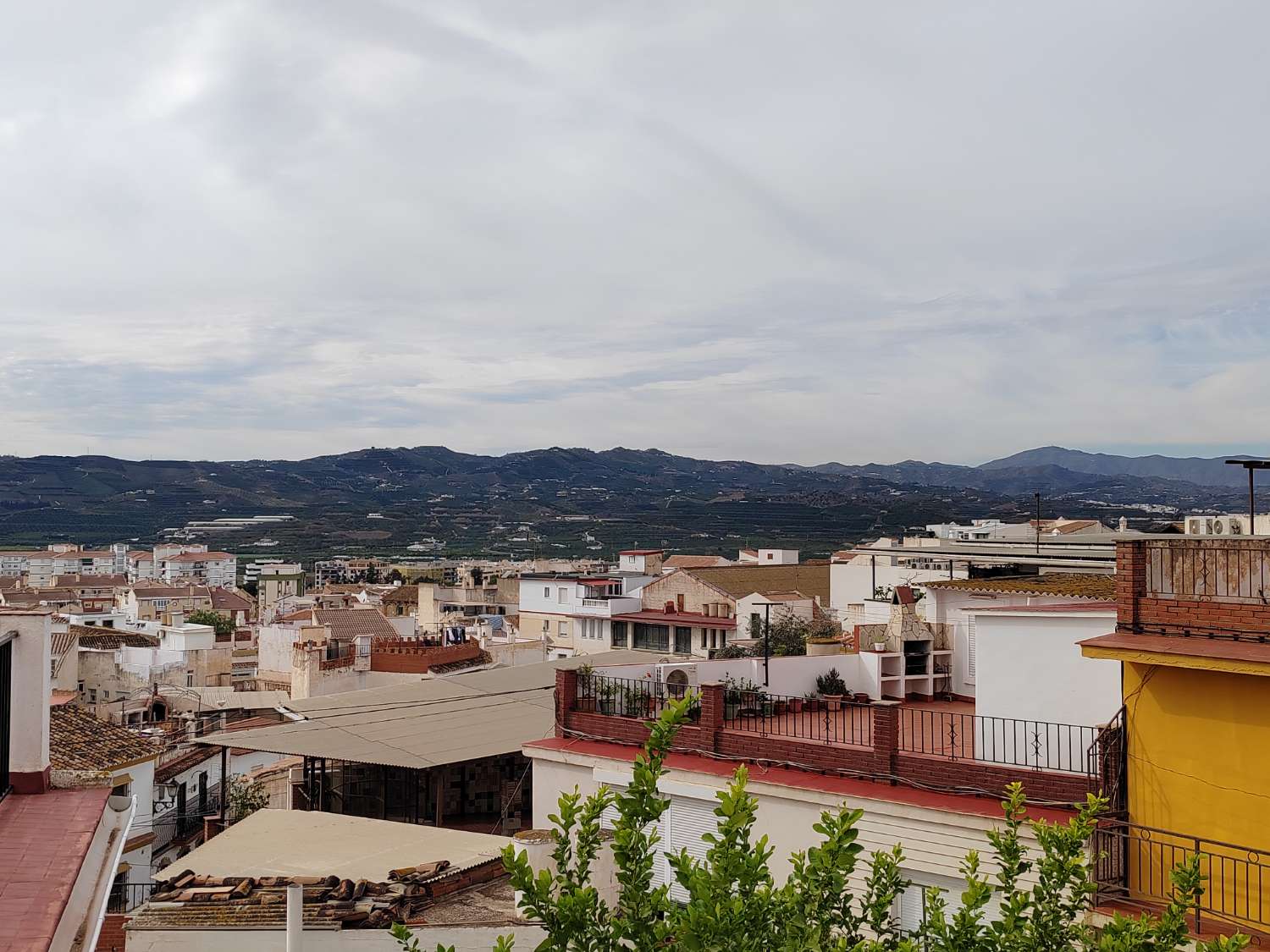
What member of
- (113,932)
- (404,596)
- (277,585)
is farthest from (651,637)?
(277,585)

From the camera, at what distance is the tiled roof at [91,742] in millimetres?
16031

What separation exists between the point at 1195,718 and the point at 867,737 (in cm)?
398

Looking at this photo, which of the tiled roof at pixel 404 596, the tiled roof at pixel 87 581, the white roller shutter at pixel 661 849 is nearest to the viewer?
the white roller shutter at pixel 661 849

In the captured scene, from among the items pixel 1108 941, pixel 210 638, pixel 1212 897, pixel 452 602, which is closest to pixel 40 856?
pixel 1108 941

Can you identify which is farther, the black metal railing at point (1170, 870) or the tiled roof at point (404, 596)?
the tiled roof at point (404, 596)

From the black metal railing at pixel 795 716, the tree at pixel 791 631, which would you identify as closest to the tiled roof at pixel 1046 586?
the black metal railing at pixel 795 716

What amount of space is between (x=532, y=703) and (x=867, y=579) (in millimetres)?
32945

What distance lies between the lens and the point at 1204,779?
25.9ft

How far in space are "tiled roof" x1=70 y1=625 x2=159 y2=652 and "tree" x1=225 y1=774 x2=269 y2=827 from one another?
→ 1507 centimetres

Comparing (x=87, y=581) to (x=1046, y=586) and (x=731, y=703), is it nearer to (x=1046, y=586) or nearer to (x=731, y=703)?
(x=731, y=703)

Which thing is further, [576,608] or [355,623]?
[355,623]

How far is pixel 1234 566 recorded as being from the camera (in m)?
7.89

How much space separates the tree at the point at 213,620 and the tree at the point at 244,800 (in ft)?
125

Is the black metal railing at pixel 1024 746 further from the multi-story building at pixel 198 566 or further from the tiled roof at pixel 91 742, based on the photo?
the multi-story building at pixel 198 566
